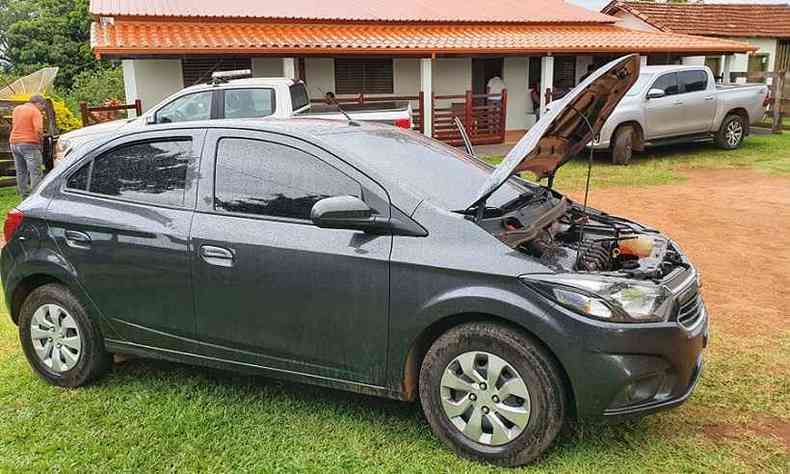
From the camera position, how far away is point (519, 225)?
3230 millimetres

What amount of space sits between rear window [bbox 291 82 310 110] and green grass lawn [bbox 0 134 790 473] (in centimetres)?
646

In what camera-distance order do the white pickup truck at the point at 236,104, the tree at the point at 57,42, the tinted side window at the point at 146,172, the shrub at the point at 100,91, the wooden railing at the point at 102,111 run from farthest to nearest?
the tree at the point at 57,42, the shrub at the point at 100,91, the wooden railing at the point at 102,111, the white pickup truck at the point at 236,104, the tinted side window at the point at 146,172

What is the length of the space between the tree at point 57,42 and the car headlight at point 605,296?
34.7 m

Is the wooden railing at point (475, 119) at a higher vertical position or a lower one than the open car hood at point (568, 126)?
lower

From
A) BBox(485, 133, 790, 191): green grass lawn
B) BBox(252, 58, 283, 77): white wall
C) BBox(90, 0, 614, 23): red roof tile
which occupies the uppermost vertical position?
BBox(90, 0, 614, 23): red roof tile

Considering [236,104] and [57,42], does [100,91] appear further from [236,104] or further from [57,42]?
[236,104]

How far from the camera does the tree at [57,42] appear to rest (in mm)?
33562

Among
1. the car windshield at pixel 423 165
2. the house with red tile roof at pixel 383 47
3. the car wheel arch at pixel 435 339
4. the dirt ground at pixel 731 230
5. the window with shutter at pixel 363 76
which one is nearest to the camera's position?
the car wheel arch at pixel 435 339

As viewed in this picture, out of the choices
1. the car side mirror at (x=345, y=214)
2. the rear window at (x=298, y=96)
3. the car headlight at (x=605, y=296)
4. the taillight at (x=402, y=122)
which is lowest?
the car headlight at (x=605, y=296)

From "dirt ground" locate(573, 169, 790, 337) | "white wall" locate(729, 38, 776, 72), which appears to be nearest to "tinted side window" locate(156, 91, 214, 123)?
"dirt ground" locate(573, 169, 790, 337)

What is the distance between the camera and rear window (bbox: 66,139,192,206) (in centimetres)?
370

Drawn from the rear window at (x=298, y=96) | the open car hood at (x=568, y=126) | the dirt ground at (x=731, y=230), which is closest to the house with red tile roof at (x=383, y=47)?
the rear window at (x=298, y=96)

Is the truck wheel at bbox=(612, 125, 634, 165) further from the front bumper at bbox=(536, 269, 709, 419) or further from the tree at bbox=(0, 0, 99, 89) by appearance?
the tree at bbox=(0, 0, 99, 89)

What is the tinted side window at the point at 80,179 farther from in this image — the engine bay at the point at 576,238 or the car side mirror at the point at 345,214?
the engine bay at the point at 576,238
